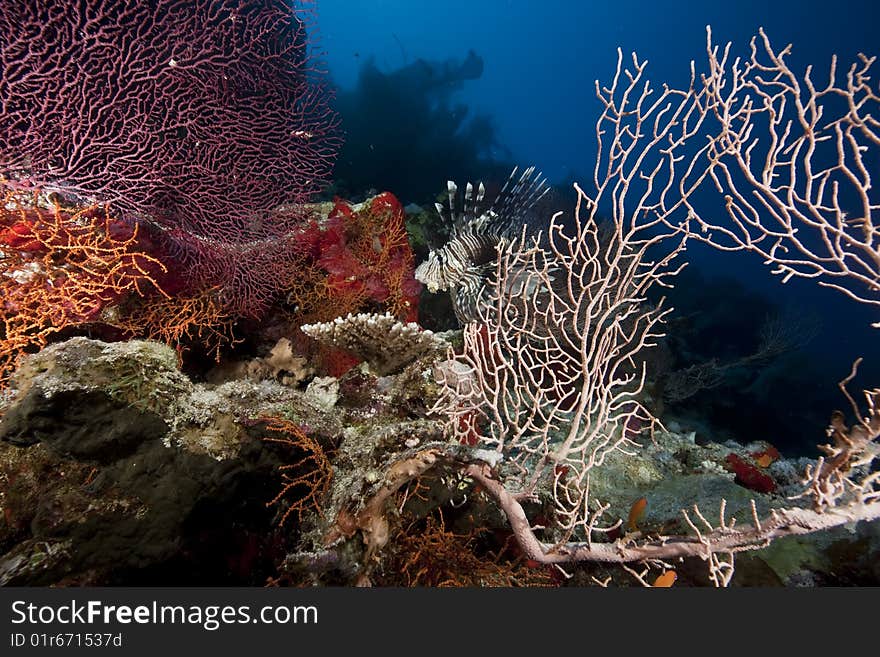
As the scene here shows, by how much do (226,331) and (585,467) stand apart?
3.73 meters

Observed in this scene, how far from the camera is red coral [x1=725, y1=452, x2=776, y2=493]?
4633mm

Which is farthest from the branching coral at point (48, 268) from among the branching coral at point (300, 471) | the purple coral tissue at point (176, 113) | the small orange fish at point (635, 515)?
the small orange fish at point (635, 515)

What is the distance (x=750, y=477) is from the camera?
4.70 meters

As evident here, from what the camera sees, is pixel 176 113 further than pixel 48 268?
Yes

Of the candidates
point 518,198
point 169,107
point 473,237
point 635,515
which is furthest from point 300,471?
point 518,198

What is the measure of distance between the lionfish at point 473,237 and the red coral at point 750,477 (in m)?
3.56

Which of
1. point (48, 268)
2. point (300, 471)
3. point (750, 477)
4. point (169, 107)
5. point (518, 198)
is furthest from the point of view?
point (518, 198)

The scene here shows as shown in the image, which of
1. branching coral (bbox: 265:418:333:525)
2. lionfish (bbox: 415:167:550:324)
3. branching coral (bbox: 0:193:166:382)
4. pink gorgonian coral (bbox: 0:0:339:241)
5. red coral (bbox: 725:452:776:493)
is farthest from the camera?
lionfish (bbox: 415:167:550:324)

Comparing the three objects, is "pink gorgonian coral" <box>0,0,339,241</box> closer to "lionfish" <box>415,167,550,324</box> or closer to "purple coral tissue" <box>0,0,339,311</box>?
"purple coral tissue" <box>0,0,339,311</box>

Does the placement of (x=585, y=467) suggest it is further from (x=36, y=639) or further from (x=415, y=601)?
(x=36, y=639)

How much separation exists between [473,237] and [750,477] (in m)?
4.35

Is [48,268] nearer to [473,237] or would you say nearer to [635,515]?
[473,237]

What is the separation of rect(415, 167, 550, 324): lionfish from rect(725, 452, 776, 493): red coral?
3.56 metres

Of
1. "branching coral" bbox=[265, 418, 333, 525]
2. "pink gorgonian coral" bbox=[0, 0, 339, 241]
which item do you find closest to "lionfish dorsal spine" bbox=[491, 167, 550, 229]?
"pink gorgonian coral" bbox=[0, 0, 339, 241]
